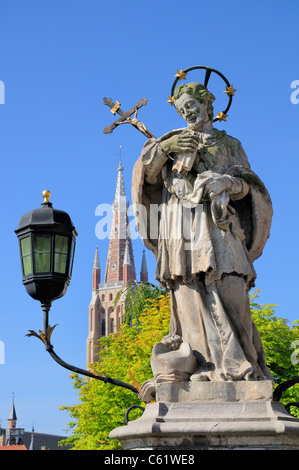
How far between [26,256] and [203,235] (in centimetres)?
208

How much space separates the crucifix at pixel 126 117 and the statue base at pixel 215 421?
130 inches

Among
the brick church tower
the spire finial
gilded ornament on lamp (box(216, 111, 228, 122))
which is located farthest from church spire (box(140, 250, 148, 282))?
gilded ornament on lamp (box(216, 111, 228, 122))

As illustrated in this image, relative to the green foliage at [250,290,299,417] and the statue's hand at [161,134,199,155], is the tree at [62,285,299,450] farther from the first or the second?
the statue's hand at [161,134,199,155]

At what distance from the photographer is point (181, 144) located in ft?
24.4

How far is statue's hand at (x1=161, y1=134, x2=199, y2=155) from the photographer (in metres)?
7.42

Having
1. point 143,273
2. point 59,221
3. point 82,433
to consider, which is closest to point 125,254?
point 143,273

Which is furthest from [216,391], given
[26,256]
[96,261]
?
[96,261]

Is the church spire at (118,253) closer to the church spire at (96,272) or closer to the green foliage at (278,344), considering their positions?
the church spire at (96,272)

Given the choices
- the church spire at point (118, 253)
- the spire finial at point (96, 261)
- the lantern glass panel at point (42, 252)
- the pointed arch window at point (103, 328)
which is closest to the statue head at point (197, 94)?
the lantern glass panel at point (42, 252)

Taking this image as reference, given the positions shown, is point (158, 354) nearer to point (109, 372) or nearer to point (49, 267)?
point (49, 267)

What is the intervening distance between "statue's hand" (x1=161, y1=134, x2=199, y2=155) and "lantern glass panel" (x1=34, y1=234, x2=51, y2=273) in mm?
1626

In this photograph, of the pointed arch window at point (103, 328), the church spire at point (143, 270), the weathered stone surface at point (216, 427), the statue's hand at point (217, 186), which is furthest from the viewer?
the church spire at point (143, 270)

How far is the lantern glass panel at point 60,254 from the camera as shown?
7926 mm
